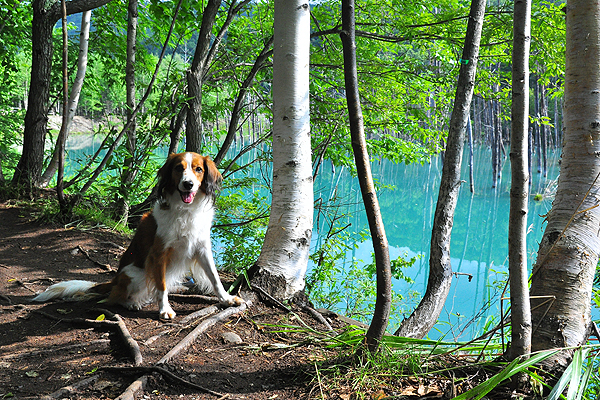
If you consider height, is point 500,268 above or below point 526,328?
below

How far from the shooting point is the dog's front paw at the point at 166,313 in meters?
3.34

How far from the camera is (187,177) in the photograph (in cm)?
329

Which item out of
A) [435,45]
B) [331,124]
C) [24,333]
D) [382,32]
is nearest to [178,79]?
[331,124]

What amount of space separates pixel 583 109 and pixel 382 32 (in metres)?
5.25

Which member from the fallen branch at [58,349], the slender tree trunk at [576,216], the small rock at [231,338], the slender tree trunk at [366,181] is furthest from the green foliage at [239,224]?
the slender tree trunk at [576,216]

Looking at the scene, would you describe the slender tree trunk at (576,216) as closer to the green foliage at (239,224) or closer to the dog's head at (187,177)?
the dog's head at (187,177)

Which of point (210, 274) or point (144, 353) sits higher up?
point (210, 274)

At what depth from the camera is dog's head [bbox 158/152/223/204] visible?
131 inches

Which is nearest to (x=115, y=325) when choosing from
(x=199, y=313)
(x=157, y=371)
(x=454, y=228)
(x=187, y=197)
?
(x=199, y=313)

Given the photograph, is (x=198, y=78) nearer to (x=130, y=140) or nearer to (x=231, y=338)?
(x=130, y=140)

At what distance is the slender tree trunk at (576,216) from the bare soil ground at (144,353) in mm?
1219

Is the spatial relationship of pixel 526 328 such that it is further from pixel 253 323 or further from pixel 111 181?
pixel 111 181

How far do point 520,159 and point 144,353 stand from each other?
7.98 ft

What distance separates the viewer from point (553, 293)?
235 cm
